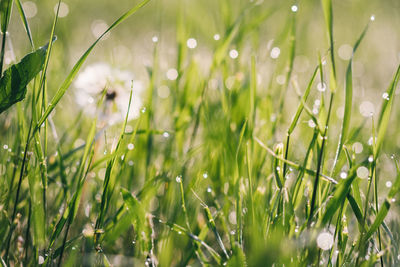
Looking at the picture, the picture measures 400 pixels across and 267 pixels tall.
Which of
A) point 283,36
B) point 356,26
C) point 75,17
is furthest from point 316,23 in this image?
point 283,36

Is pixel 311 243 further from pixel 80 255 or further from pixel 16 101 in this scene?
pixel 16 101

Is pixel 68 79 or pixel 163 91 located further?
pixel 163 91

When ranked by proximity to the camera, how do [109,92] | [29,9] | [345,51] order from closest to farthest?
[109,92] → [345,51] → [29,9]

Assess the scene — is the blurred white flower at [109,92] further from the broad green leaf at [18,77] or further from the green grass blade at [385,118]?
the green grass blade at [385,118]

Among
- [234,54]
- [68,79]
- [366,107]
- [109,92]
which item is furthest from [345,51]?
[68,79]

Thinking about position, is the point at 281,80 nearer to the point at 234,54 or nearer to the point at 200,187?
the point at 234,54

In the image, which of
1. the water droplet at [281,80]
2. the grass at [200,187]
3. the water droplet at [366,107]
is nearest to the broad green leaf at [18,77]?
the grass at [200,187]

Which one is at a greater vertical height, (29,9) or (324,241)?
(29,9)
